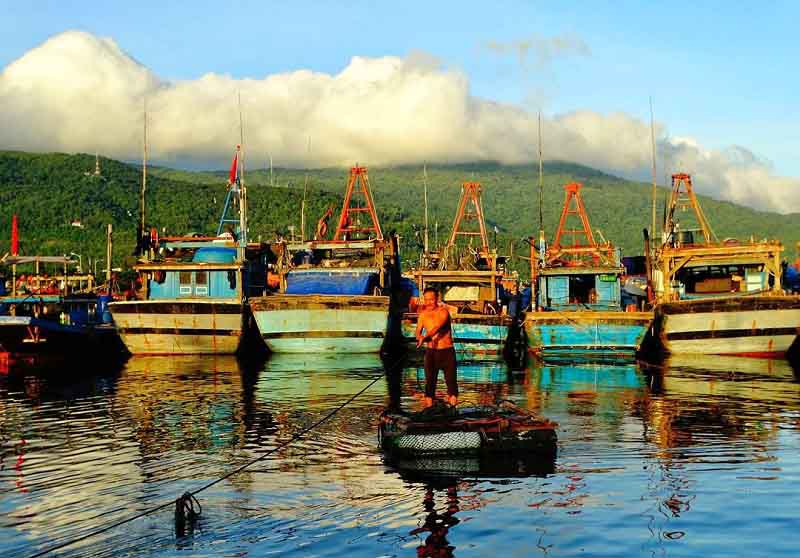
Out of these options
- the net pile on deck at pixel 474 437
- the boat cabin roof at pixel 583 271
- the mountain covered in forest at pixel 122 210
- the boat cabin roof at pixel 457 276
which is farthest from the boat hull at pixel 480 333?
the mountain covered in forest at pixel 122 210

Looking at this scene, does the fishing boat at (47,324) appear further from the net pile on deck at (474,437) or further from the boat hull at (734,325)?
the net pile on deck at (474,437)

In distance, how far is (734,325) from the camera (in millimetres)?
35969

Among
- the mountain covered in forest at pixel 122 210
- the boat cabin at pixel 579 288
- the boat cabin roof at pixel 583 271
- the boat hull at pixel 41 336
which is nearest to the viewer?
the boat hull at pixel 41 336

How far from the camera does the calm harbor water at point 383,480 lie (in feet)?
36.4

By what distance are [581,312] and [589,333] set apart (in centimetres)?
89

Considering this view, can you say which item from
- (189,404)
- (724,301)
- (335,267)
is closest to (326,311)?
(335,267)

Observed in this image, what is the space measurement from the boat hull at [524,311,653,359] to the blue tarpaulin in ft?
25.5

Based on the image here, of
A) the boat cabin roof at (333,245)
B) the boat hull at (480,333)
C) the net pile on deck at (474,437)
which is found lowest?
the net pile on deck at (474,437)

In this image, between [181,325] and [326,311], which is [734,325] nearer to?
Result: [326,311]

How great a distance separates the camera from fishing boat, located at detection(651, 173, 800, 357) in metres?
35.8

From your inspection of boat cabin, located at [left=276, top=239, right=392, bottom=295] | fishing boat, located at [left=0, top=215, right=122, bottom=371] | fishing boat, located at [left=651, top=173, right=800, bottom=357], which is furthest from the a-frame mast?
fishing boat, located at [left=0, top=215, right=122, bottom=371]

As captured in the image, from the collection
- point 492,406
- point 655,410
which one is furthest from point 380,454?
point 655,410

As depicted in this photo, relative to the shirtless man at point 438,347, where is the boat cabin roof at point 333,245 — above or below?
above

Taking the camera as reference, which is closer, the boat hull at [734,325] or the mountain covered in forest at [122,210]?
the boat hull at [734,325]
